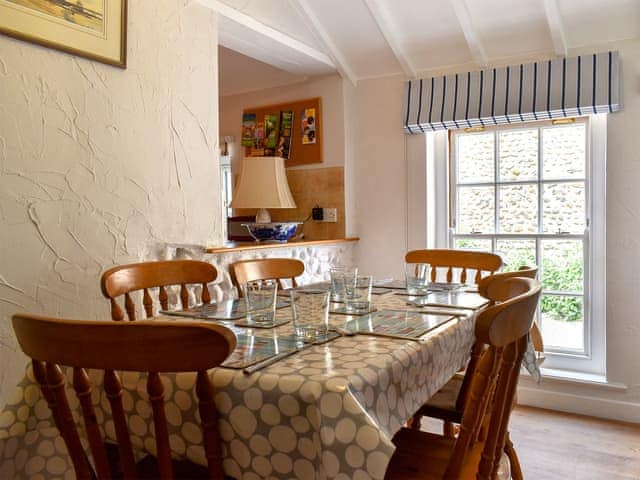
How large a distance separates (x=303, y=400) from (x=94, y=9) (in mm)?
1739

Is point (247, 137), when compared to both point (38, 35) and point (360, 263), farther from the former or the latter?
point (38, 35)

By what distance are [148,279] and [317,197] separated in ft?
6.13

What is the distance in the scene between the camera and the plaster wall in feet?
8.83

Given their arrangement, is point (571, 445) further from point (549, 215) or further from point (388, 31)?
point (388, 31)

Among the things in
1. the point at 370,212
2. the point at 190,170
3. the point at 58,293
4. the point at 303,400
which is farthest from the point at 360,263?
the point at 303,400

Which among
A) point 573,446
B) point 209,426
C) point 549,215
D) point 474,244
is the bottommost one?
point 573,446

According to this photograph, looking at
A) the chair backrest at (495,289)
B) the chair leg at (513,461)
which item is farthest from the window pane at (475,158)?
the chair backrest at (495,289)

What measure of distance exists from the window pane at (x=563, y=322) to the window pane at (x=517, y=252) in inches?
9.1

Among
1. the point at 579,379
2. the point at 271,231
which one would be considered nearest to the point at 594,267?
the point at 579,379

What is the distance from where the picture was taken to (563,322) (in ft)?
9.80

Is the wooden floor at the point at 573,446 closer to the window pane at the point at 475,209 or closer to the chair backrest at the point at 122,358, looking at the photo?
the window pane at the point at 475,209

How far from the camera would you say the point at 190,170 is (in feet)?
7.80

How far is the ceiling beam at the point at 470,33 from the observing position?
2.73 m

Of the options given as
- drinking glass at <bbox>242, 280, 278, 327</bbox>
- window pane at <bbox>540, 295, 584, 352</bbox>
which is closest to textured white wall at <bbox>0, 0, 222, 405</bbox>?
drinking glass at <bbox>242, 280, 278, 327</bbox>
